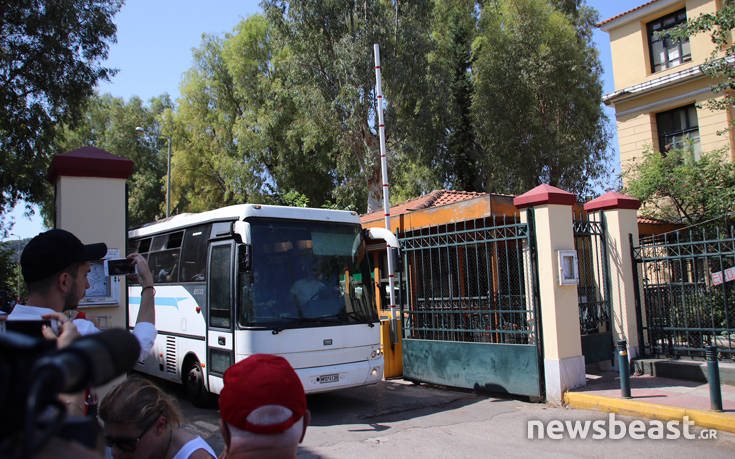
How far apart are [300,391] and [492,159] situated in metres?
24.5

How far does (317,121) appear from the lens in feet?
78.1

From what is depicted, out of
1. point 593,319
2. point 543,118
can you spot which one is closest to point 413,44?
point 543,118

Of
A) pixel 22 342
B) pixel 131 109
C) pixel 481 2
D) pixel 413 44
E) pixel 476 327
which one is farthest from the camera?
pixel 131 109

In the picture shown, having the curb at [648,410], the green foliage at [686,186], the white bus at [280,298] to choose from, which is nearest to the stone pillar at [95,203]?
the white bus at [280,298]

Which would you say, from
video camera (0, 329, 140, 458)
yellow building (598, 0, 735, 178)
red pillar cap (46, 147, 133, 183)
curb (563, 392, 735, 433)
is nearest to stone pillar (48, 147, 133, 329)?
red pillar cap (46, 147, 133, 183)

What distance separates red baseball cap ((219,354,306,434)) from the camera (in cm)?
157

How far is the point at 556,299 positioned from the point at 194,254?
238 inches

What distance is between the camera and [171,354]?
9.78 metres

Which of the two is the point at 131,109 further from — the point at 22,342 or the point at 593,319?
the point at 22,342

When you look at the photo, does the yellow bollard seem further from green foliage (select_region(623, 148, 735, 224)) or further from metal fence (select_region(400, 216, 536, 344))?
green foliage (select_region(623, 148, 735, 224))

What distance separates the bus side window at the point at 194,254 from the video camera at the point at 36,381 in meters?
8.50

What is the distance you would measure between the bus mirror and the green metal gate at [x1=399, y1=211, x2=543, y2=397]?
3557 millimetres

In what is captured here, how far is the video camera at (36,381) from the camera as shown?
29.9 inches

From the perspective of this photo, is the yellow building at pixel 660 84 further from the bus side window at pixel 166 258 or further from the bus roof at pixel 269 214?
the bus side window at pixel 166 258
